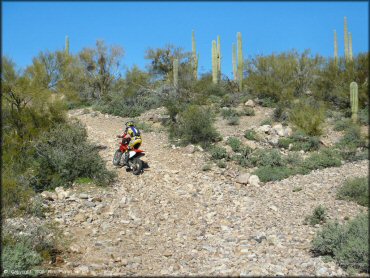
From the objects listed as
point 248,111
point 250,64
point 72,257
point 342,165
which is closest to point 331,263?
point 72,257

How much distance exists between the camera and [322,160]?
11.8 m

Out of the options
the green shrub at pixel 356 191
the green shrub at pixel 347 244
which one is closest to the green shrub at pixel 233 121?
the green shrub at pixel 356 191

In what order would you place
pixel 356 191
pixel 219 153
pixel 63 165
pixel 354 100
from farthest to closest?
pixel 354 100 → pixel 219 153 → pixel 63 165 → pixel 356 191

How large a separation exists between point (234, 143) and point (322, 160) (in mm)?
2943

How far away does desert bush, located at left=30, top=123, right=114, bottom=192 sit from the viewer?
9.77m

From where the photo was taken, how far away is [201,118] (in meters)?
14.0

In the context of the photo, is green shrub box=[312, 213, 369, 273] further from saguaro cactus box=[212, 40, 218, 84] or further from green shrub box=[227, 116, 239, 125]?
saguaro cactus box=[212, 40, 218, 84]

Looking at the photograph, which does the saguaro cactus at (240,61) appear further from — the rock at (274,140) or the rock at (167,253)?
the rock at (167,253)

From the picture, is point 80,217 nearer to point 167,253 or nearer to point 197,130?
point 167,253

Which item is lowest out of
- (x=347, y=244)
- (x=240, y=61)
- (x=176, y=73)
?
(x=347, y=244)

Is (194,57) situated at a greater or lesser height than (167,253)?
greater

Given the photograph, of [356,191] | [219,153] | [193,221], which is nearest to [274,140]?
[219,153]

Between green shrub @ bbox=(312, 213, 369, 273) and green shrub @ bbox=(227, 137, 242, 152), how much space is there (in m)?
6.41

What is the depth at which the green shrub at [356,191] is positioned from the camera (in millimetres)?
8375
